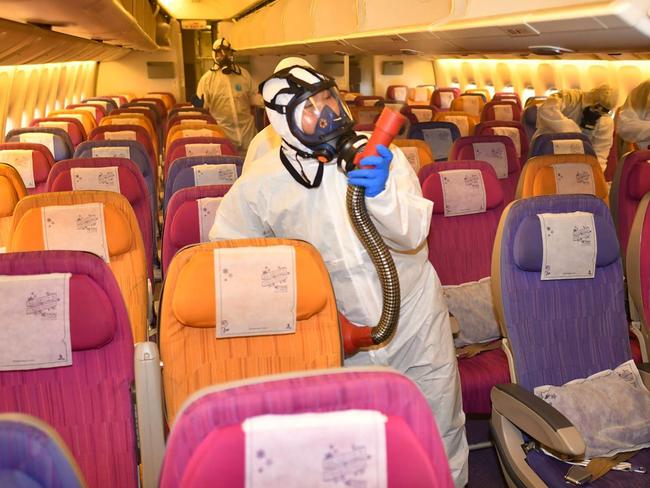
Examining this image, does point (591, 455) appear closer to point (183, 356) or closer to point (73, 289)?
point (183, 356)

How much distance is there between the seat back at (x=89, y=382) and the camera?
199 cm

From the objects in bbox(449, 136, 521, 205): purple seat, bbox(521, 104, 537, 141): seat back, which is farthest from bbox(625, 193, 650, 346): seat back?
bbox(521, 104, 537, 141): seat back

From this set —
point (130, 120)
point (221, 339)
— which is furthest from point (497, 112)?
point (221, 339)

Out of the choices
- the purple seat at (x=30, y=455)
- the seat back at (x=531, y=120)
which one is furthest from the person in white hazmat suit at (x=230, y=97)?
the purple seat at (x=30, y=455)

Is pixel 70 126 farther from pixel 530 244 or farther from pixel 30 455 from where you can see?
pixel 30 455

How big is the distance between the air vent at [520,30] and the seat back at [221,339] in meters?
2.24

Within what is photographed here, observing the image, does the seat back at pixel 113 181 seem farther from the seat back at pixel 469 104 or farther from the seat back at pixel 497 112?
the seat back at pixel 469 104

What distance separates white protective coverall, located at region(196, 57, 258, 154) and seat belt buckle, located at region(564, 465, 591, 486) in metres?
7.80

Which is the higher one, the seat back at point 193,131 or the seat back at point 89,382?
the seat back at point 193,131

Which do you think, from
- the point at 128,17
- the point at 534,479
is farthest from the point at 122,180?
the point at 128,17

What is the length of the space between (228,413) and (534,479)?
1.39 metres

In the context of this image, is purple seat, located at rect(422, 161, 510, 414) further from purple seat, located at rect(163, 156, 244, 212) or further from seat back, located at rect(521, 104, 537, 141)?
A: seat back, located at rect(521, 104, 537, 141)

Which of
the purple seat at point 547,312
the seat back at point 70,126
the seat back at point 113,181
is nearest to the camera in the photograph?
the purple seat at point 547,312

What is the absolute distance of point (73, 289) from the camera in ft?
6.47
